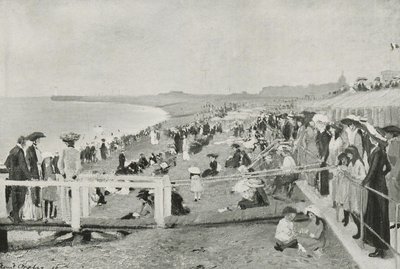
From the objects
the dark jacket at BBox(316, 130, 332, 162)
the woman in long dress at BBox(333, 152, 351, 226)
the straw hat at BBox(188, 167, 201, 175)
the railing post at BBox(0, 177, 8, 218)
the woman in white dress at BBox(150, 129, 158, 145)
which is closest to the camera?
the woman in long dress at BBox(333, 152, 351, 226)

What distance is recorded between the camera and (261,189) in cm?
399

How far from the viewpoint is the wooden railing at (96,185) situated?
3992mm

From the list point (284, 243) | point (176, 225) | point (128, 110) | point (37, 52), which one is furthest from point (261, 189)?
point (37, 52)

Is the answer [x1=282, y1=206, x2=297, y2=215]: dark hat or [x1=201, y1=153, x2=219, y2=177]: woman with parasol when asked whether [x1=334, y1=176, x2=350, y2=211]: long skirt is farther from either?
[x1=201, y1=153, x2=219, y2=177]: woman with parasol

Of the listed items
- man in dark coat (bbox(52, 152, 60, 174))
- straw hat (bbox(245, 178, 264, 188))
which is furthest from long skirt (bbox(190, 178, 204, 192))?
man in dark coat (bbox(52, 152, 60, 174))

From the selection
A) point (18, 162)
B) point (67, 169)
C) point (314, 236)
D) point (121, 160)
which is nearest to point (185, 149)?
point (121, 160)

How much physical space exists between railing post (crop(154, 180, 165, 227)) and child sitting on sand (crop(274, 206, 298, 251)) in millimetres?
1063

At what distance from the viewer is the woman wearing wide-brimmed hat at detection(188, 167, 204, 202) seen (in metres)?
3.98

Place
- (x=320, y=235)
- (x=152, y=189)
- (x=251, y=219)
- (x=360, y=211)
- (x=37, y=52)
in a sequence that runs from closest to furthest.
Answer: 1. (x=360, y=211)
2. (x=320, y=235)
3. (x=251, y=219)
4. (x=152, y=189)
5. (x=37, y=52)

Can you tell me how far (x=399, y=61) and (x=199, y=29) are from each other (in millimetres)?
1822

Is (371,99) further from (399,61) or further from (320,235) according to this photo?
(320,235)

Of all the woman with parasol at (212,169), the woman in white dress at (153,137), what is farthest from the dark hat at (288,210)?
the woman in white dress at (153,137)

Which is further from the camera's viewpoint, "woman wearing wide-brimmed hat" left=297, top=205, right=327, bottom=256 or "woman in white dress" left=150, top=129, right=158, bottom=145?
"woman in white dress" left=150, top=129, right=158, bottom=145

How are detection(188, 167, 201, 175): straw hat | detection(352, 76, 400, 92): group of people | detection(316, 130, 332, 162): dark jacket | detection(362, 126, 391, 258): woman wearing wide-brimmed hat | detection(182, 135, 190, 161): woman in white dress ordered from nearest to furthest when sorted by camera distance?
detection(362, 126, 391, 258): woman wearing wide-brimmed hat
detection(352, 76, 400, 92): group of people
detection(316, 130, 332, 162): dark jacket
detection(188, 167, 201, 175): straw hat
detection(182, 135, 190, 161): woman in white dress
